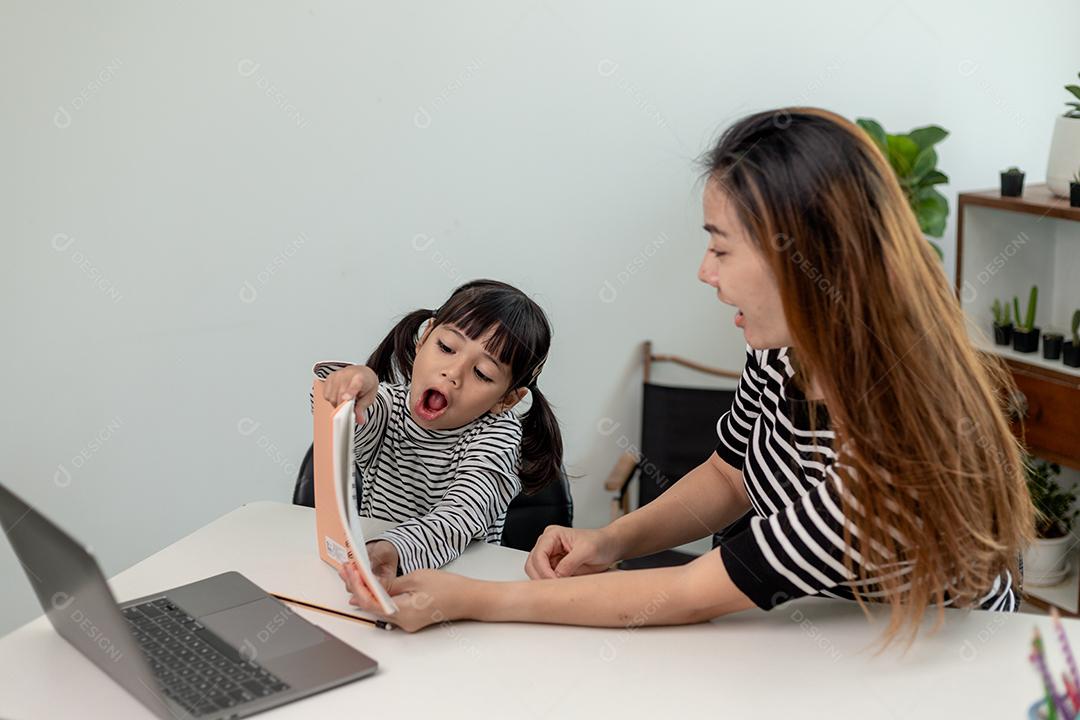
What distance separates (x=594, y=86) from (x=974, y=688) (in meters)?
1.95

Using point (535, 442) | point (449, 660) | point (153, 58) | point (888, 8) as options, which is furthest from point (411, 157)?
point (449, 660)

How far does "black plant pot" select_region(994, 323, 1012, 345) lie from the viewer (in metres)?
2.89

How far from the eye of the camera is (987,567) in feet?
4.35

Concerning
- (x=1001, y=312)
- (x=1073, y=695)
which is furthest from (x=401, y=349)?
(x=1001, y=312)

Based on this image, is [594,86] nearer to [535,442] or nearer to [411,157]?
[411,157]

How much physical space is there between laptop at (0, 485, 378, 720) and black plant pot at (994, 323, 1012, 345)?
2112 mm

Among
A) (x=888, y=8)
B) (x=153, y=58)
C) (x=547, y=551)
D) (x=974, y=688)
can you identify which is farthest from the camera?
(x=888, y=8)

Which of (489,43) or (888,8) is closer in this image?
(489,43)

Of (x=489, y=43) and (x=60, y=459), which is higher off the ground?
(x=489, y=43)

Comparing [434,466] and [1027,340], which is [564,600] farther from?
[1027,340]

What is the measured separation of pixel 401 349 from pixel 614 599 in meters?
0.79

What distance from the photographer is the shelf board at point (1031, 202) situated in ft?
8.73

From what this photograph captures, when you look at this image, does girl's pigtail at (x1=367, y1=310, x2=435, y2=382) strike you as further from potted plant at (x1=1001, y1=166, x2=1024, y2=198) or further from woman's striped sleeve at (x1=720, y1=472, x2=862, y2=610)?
potted plant at (x1=1001, y1=166, x2=1024, y2=198)

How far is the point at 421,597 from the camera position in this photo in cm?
140
